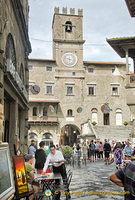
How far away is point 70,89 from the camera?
39625 mm

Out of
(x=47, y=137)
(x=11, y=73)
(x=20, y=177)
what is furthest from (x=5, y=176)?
(x=47, y=137)

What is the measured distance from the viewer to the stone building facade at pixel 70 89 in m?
38.2

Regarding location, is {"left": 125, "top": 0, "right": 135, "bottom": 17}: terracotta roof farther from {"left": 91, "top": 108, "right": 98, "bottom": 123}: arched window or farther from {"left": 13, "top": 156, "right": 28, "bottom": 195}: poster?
{"left": 91, "top": 108, "right": 98, "bottom": 123}: arched window

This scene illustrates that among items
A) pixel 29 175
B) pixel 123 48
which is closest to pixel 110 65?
pixel 123 48

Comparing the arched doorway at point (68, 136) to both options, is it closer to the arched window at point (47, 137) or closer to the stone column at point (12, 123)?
the arched window at point (47, 137)

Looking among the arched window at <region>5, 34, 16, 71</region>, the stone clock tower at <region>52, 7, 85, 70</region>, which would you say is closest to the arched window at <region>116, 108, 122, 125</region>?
the stone clock tower at <region>52, 7, 85, 70</region>

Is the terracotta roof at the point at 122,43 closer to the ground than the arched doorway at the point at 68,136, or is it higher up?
higher up

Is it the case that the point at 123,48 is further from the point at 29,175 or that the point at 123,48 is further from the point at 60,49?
the point at 60,49

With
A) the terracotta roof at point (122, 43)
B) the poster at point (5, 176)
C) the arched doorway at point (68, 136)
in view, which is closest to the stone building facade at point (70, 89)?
the arched doorway at point (68, 136)

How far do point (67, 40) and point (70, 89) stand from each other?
7.73 metres

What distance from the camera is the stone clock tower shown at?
4000 cm

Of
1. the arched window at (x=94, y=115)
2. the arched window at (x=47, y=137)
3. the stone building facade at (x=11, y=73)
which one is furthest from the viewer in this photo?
the arched window at (x=94, y=115)

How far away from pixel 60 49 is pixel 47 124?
11860 mm

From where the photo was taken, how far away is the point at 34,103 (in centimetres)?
3828
